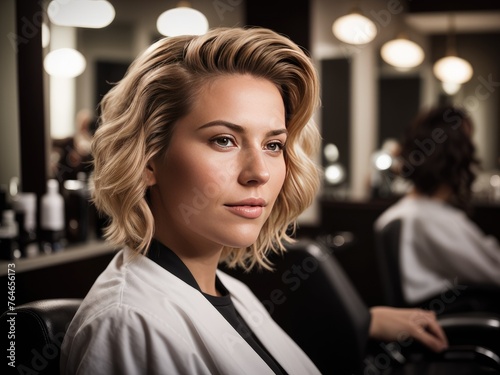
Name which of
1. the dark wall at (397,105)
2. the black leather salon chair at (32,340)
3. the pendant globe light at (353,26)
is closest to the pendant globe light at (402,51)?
the pendant globe light at (353,26)

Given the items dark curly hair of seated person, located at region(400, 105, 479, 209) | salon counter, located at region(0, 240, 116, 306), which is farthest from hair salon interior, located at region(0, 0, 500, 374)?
dark curly hair of seated person, located at region(400, 105, 479, 209)

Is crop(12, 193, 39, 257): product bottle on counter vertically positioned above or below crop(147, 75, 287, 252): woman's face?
below

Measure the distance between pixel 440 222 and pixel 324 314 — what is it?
1.22m

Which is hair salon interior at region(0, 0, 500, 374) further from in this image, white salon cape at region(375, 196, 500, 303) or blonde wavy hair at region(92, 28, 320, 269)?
blonde wavy hair at region(92, 28, 320, 269)

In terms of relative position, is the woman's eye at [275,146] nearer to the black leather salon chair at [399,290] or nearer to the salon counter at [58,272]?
the salon counter at [58,272]

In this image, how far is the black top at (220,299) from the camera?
0.99 metres

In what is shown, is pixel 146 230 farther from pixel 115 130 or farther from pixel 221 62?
pixel 221 62

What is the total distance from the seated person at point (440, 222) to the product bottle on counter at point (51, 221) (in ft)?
4.54

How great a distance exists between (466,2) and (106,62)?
141 inches

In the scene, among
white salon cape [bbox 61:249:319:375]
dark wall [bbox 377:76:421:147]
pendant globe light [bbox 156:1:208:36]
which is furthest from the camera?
dark wall [bbox 377:76:421:147]

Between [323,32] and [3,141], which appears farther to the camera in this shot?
[323,32]

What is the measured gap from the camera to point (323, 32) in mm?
5199

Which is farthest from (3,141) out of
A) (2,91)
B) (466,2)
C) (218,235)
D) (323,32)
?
(466,2)

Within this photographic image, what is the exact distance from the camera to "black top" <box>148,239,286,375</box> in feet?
3.25
